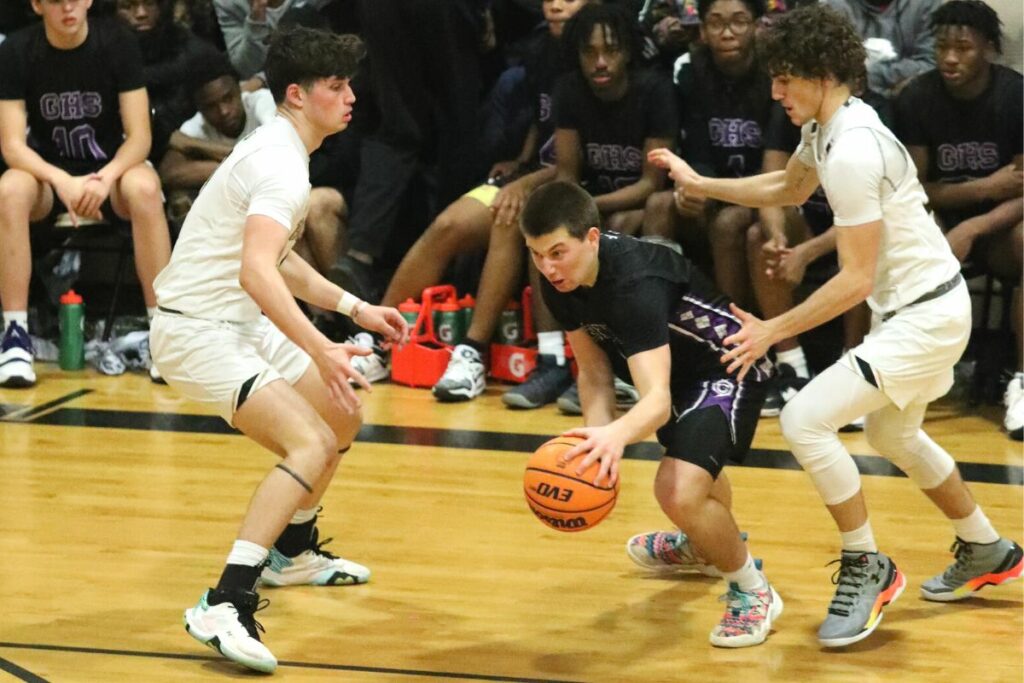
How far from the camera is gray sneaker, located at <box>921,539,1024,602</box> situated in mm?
4461

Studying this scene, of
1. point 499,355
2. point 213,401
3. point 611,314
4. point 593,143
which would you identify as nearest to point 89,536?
point 213,401

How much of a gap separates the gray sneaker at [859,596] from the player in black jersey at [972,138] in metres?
2.55

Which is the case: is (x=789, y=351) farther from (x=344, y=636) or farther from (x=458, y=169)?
(x=344, y=636)

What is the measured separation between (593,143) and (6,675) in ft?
13.2

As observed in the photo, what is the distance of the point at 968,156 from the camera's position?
266 inches

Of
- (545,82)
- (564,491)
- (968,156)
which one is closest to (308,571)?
(564,491)

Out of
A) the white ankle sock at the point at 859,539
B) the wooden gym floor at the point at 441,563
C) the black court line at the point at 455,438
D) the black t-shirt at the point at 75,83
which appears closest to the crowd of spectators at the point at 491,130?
the black t-shirt at the point at 75,83

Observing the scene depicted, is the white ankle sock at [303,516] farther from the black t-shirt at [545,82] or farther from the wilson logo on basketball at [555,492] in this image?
the black t-shirt at [545,82]

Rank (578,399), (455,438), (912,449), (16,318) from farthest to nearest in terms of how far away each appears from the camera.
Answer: (16,318) < (578,399) < (455,438) < (912,449)

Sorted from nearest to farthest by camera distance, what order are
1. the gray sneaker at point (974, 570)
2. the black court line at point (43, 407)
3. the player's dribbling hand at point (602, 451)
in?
the player's dribbling hand at point (602, 451) < the gray sneaker at point (974, 570) < the black court line at point (43, 407)

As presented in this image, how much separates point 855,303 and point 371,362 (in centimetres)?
344

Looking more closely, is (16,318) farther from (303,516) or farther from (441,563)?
(441,563)

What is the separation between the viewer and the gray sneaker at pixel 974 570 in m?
4.46

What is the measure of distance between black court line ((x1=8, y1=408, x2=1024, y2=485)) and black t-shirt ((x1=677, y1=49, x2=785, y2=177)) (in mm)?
1539
